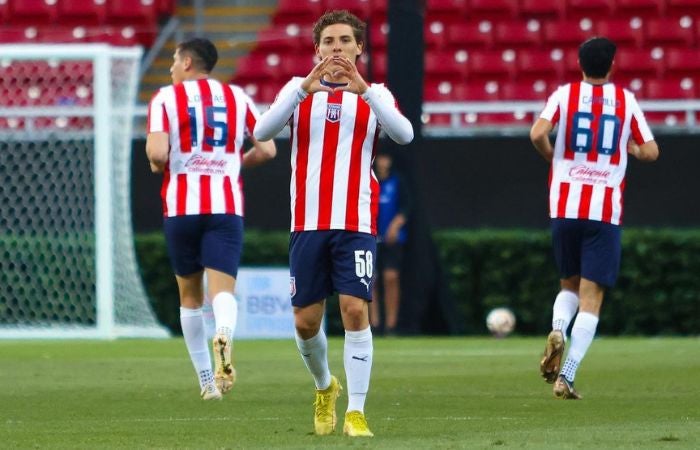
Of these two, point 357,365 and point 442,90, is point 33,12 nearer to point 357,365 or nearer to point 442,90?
point 442,90

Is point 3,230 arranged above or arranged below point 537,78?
below

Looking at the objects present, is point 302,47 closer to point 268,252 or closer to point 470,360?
point 268,252

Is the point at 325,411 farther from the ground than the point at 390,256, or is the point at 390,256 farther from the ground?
the point at 325,411

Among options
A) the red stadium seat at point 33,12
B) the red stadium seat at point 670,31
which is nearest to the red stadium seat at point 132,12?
the red stadium seat at point 33,12

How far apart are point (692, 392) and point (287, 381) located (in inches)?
99.9

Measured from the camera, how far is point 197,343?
8.88 metres

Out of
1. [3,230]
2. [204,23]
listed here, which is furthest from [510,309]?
[204,23]

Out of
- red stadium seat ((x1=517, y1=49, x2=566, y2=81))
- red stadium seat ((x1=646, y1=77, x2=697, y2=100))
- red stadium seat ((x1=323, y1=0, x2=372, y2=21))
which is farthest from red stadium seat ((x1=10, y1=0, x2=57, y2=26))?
red stadium seat ((x1=646, y1=77, x2=697, y2=100))

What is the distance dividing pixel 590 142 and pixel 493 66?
1070 centimetres

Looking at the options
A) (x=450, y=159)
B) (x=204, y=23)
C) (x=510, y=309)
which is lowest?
(x=510, y=309)

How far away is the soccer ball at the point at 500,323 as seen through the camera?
52.5ft

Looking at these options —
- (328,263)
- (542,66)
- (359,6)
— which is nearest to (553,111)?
(328,263)

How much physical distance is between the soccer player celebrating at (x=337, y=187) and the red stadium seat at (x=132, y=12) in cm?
1442

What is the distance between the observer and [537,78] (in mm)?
19750
